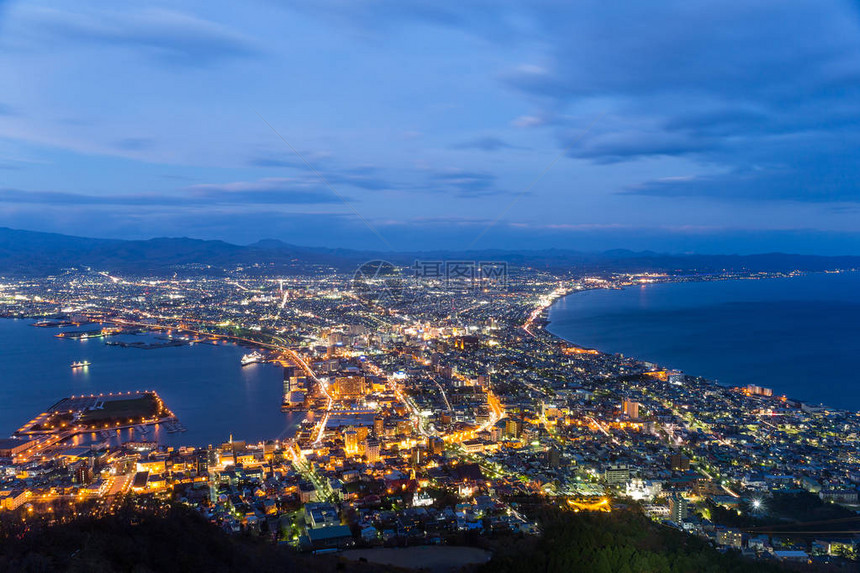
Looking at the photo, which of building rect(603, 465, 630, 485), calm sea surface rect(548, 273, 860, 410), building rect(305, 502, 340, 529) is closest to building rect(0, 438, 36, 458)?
building rect(305, 502, 340, 529)

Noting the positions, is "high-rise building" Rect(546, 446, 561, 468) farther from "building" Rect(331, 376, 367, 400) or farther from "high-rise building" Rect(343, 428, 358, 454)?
"building" Rect(331, 376, 367, 400)

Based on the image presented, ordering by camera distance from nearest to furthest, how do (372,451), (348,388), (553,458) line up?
(553,458) → (372,451) → (348,388)

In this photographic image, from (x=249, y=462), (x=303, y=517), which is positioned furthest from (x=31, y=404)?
(x=303, y=517)

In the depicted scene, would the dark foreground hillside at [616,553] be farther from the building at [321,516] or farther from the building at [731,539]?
the building at [321,516]

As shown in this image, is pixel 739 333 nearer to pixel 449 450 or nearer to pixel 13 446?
pixel 449 450

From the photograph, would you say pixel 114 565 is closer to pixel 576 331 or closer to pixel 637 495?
pixel 637 495

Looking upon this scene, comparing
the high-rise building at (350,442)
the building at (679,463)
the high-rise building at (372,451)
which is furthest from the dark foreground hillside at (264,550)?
the high-rise building at (350,442)

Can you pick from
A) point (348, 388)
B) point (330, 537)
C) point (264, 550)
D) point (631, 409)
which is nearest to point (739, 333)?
point (631, 409)
